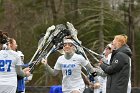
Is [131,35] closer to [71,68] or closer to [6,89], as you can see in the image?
[71,68]

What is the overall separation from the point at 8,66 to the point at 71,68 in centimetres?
206

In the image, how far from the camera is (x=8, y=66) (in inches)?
383

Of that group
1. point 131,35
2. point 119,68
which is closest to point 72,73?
point 119,68

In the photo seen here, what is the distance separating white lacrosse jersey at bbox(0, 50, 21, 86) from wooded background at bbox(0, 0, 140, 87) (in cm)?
1342

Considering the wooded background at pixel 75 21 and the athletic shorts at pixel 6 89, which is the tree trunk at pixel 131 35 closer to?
the wooded background at pixel 75 21

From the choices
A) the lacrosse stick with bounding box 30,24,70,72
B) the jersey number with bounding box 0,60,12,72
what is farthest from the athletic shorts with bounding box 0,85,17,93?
the lacrosse stick with bounding box 30,24,70,72

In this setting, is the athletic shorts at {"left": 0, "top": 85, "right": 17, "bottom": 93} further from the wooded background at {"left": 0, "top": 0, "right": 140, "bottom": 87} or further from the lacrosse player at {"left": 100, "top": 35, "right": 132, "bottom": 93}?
the wooded background at {"left": 0, "top": 0, "right": 140, "bottom": 87}

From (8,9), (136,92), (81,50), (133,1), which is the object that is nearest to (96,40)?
(133,1)

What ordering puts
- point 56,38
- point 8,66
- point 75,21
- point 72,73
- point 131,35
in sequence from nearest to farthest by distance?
point 8,66, point 72,73, point 56,38, point 131,35, point 75,21

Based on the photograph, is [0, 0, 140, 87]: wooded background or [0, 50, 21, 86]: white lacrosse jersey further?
[0, 0, 140, 87]: wooded background

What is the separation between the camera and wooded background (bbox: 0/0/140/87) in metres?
23.7

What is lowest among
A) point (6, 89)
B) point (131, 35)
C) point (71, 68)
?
point (6, 89)

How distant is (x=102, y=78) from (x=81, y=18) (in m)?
11.8

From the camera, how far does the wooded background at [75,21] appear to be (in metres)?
23.7
